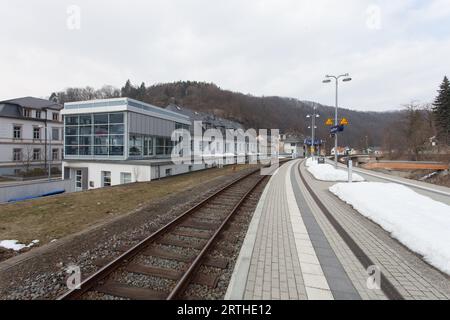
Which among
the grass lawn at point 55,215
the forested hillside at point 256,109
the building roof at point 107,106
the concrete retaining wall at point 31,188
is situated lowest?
the concrete retaining wall at point 31,188

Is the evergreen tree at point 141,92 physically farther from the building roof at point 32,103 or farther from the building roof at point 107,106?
the building roof at point 107,106

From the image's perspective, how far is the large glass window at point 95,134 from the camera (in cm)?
2308

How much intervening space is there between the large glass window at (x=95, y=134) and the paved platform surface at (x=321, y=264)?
20.9 m

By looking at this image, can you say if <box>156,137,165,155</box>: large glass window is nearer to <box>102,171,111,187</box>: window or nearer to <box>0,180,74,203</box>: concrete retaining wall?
<box>102,171,111,187</box>: window

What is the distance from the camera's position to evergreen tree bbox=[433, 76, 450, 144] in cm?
4509

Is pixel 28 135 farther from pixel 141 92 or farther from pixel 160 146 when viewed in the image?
pixel 141 92

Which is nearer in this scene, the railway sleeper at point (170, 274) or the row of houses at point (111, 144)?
the railway sleeper at point (170, 274)

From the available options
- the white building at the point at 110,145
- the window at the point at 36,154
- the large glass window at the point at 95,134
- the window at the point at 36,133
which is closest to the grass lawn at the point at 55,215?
the white building at the point at 110,145

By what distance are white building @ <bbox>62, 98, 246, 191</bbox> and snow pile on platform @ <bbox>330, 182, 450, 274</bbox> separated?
57.0 ft

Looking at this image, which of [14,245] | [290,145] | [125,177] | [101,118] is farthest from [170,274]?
[290,145]

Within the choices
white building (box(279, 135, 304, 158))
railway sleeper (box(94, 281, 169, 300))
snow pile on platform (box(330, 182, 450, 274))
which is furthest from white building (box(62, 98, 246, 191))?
white building (box(279, 135, 304, 158))

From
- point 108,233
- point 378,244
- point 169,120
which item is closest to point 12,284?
point 108,233

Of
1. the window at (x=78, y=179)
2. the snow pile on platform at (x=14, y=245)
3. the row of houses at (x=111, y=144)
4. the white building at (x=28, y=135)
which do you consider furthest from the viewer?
the white building at (x=28, y=135)
